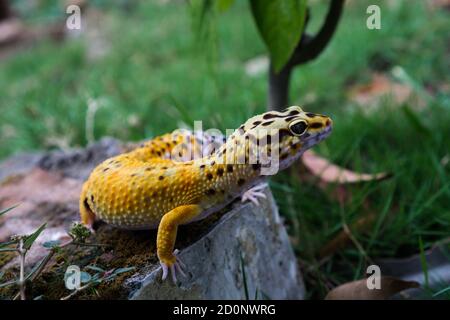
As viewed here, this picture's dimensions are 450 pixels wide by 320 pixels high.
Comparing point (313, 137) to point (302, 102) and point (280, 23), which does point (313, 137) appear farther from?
point (302, 102)

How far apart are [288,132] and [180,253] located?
0.82 meters

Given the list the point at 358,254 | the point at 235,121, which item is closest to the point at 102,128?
Answer: the point at 235,121

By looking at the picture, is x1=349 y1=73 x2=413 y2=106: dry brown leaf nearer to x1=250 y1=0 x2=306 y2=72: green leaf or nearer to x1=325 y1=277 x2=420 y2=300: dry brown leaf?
x1=325 y1=277 x2=420 y2=300: dry brown leaf

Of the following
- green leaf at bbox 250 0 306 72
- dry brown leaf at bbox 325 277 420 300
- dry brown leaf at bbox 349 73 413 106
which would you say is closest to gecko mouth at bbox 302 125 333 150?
green leaf at bbox 250 0 306 72

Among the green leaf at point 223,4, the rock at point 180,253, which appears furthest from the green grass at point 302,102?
the rock at point 180,253

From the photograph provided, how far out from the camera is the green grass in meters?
3.77

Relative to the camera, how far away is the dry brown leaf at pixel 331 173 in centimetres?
389

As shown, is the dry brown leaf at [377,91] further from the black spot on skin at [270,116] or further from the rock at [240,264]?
the black spot on skin at [270,116]

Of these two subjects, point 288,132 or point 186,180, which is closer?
point 288,132

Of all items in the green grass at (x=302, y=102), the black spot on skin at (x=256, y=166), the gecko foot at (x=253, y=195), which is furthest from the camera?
the green grass at (x=302, y=102)

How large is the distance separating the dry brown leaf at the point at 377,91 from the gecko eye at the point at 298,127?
3787mm

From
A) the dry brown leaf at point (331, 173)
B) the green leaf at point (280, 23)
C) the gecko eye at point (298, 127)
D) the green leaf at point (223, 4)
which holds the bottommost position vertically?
the dry brown leaf at point (331, 173)

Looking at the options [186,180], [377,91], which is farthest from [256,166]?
[377,91]

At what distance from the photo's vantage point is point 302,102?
20.6ft
